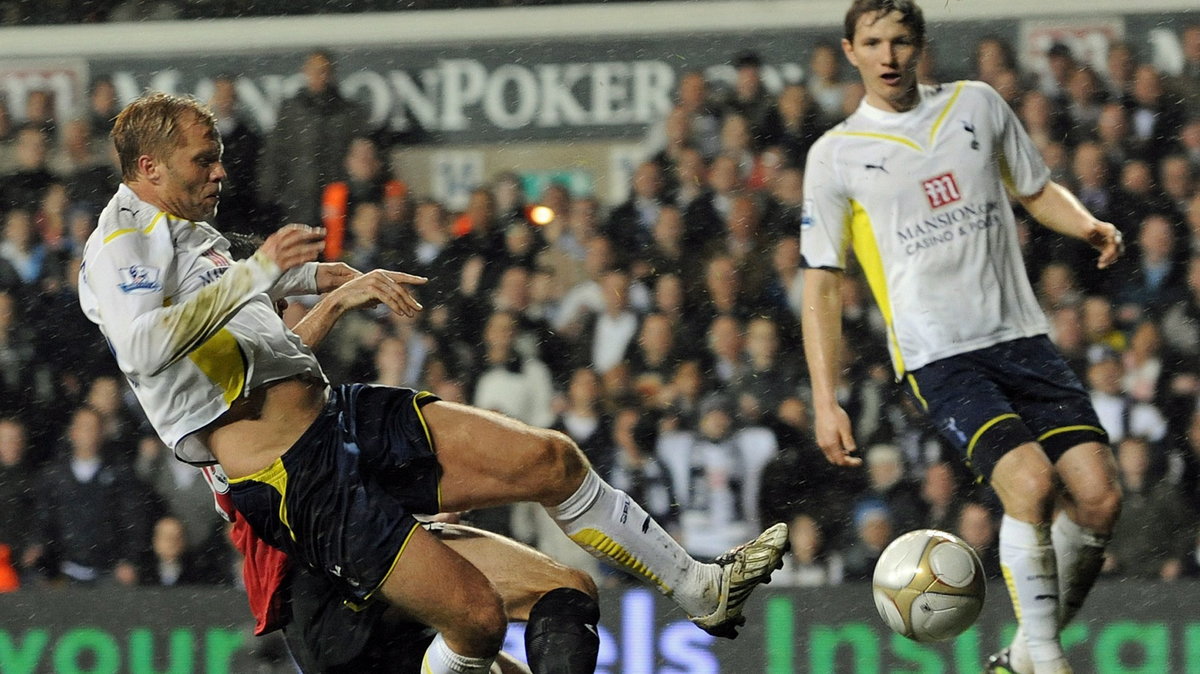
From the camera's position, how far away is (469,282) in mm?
8031

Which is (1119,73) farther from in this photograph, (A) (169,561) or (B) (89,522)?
(B) (89,522)

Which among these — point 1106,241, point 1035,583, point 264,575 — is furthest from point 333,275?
point 1106,241

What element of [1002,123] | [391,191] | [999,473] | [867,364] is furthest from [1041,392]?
[391,191]

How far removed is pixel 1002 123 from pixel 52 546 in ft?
16.9

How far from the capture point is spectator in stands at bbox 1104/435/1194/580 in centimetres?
695

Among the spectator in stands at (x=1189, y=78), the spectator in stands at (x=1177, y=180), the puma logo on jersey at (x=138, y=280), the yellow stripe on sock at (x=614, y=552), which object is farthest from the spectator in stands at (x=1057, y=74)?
the puma logo on jersey at (x=138, y=280)

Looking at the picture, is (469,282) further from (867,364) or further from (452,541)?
(452,541)

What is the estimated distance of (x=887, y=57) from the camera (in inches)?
183

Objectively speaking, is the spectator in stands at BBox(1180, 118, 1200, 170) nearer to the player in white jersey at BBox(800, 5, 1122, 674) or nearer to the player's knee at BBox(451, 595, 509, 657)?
the player in white jersey at BBox(800, 5, 1122, 674)

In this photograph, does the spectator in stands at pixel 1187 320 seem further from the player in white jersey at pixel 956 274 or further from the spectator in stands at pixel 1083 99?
the player in white jersey at pixel 956 274

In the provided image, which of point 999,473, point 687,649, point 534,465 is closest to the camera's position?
point 534,465

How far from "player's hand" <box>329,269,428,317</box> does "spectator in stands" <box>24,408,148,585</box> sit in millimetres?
3908

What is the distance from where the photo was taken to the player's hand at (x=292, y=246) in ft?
12.4

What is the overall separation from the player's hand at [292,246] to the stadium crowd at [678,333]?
12.3 feet
